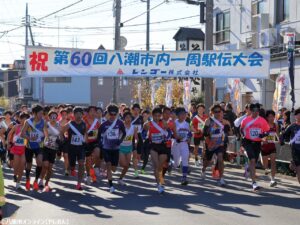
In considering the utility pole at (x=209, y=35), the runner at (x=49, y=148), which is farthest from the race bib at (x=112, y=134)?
the utility pole at (x=209, y=35)

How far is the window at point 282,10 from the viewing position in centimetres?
2627

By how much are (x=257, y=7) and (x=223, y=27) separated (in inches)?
151

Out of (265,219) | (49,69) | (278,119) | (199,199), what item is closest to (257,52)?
(278,119)

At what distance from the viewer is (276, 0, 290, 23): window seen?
86.2 ft

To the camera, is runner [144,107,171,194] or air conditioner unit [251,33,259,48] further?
air conditioner unit [251,33,259,48]

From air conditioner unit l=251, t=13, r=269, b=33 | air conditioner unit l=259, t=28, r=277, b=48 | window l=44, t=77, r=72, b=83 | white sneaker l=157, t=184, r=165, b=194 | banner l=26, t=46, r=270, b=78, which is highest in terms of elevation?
air conditioner unit l=251, t=13, r=269, b=33

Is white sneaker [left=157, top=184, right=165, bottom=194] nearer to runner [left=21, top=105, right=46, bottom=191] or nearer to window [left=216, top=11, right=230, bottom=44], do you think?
runner [left=21, top=105, right=46, bottom=191]

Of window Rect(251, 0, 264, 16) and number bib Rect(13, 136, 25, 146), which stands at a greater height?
window Rect(251, 0, 264, 16)

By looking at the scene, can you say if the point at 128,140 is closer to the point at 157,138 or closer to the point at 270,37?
the point at 157,138

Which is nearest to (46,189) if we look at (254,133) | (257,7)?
(254,133)

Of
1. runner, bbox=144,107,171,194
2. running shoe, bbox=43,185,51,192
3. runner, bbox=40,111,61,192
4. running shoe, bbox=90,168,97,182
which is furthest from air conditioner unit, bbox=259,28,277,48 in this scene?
running shoe, bbox=43,185,51,192

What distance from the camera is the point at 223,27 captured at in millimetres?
32312

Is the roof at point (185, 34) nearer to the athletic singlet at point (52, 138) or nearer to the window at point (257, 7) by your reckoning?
the window at point (257, 7)

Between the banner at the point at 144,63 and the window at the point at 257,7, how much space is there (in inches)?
408
